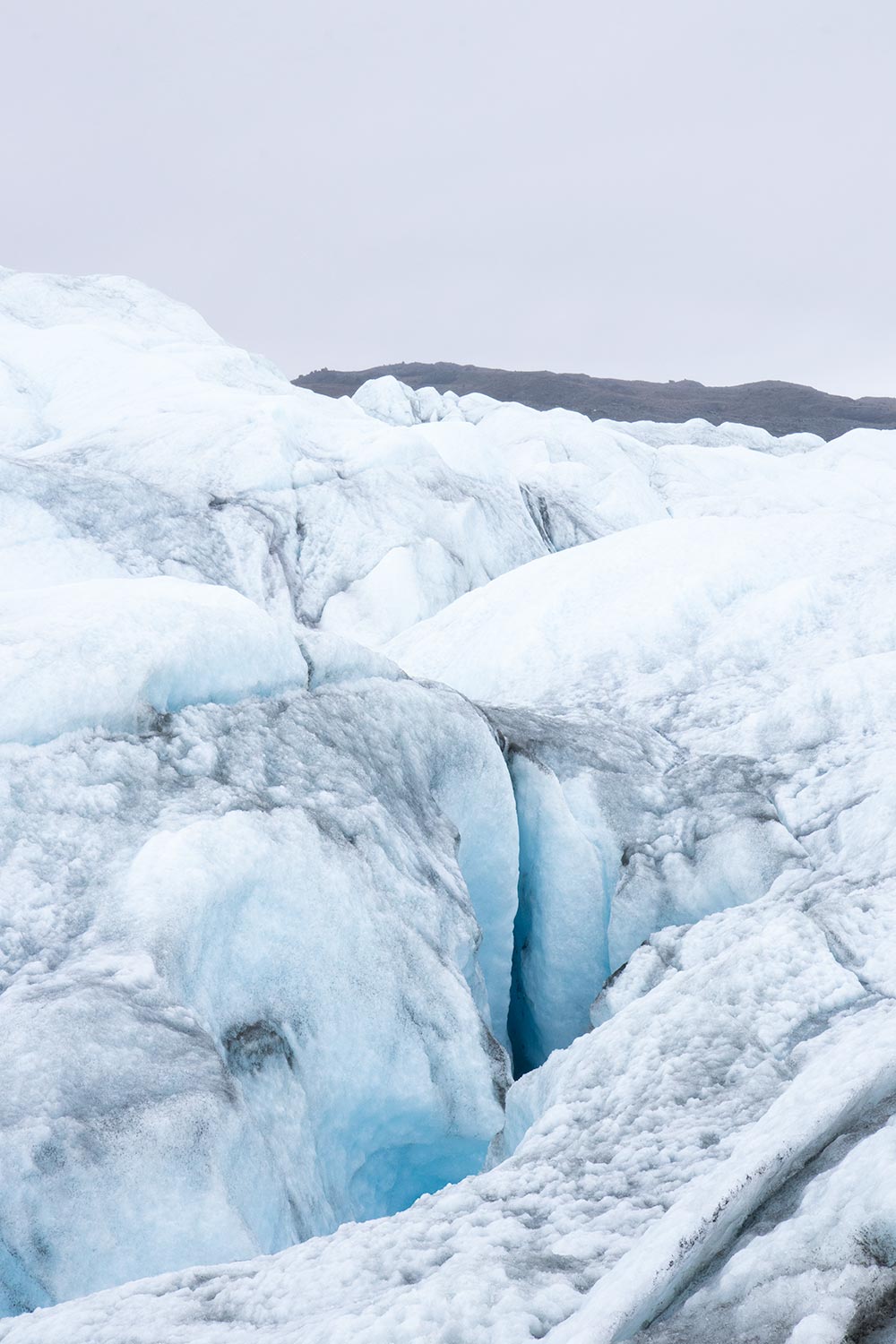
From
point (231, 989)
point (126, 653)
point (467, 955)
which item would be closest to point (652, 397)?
point (467, 955)

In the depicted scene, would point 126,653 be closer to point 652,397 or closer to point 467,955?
point 467,955

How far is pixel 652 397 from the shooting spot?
52.7 m

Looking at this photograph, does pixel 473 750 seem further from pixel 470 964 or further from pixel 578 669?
pixel 578 669

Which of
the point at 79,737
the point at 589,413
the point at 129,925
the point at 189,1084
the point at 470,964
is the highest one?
the point at 589,413

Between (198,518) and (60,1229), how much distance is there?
31.7ft

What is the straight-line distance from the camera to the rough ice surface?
85.7 inches

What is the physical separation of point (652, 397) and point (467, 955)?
51.2m

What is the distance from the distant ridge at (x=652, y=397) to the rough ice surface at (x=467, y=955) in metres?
41.2

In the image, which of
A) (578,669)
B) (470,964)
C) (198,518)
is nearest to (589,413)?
(198,518)

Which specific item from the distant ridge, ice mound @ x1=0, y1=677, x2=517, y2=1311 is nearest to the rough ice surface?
ice mound @ x1=0, y1=677, x2=517, y2=1311

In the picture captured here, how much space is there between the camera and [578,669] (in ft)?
26.9

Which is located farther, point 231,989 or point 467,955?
point 467,955

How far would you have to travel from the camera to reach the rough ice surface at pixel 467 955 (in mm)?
2176

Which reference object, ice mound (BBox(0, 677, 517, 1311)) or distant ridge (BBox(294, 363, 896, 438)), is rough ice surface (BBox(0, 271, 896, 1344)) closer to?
ice mound (BBox(0, 677, 517, 1311))
